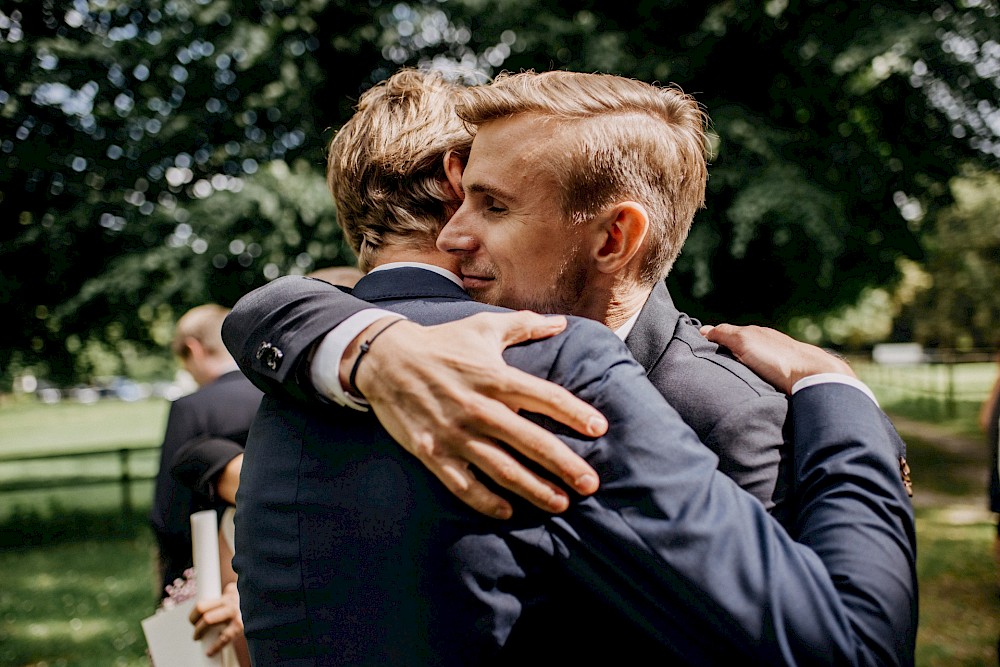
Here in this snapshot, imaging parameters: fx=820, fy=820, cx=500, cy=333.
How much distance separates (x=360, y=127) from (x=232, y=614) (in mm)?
1410

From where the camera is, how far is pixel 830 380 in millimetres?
1627

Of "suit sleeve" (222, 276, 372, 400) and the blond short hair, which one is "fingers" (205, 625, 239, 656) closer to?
"suit sleeve" (222, 276, 372, 400)

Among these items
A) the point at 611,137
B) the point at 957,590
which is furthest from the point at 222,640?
the point at 957,590

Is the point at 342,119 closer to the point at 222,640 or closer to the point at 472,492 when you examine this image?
the point at 222,640

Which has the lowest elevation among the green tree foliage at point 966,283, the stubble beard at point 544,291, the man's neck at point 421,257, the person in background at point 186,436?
the green tree foliage at point 966,283

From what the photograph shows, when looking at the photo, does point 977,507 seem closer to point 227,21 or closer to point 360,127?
point 227,21

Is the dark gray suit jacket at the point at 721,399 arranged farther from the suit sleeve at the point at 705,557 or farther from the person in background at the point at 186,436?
the person in background at the point at 186,436

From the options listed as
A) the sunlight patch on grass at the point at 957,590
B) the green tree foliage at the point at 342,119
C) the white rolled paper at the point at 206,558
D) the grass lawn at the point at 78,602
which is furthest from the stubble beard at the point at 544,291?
the grass lawn at the point at 78,602

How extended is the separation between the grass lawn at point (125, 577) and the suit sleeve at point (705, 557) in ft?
20.1

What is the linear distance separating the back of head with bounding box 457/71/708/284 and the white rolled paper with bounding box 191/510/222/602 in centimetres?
139

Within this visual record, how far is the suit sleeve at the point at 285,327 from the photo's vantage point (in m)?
1.41

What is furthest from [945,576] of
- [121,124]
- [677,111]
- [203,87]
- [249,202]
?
[121,124]

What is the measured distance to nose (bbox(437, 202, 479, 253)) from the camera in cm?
164

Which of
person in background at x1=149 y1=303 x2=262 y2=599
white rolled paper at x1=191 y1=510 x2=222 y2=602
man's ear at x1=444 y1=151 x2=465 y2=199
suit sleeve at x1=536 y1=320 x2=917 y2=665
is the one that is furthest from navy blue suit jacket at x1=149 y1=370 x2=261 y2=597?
suit sleeve at x1=536 y1=320 x2=917 y2=665
